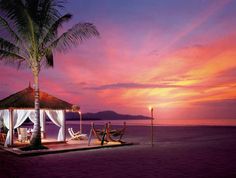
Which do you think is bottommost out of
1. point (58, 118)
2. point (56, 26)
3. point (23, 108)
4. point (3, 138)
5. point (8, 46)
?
point (3, 138)

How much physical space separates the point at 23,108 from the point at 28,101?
2.45 ft

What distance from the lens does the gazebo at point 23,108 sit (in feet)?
60.8

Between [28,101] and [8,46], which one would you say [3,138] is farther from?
[8,46]

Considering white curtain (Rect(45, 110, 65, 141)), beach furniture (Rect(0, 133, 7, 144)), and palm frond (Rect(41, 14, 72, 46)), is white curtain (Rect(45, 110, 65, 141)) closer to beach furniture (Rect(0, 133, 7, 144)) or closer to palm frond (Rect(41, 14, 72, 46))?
beach furniture (Rect(0, 133, 7, 144))

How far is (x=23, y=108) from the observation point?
18375mm

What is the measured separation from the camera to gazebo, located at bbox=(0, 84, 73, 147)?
60.8ft

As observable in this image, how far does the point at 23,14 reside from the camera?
1530cm

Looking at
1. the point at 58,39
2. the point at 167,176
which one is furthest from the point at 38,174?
the point at 58,39

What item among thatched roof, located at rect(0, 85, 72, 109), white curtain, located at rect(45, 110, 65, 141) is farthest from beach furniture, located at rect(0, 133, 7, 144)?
white curtain, located at rect(45, 110, 65, 141)

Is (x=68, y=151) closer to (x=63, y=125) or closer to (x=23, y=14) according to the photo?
(x=63, y=125)

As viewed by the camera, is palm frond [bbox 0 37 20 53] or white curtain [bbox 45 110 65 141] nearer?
palm frond [bbox 0 37 20 53]

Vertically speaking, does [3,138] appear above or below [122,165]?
above

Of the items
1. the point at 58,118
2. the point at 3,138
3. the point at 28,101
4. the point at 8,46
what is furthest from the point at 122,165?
the point at 3,138

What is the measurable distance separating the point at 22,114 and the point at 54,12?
6.72m
